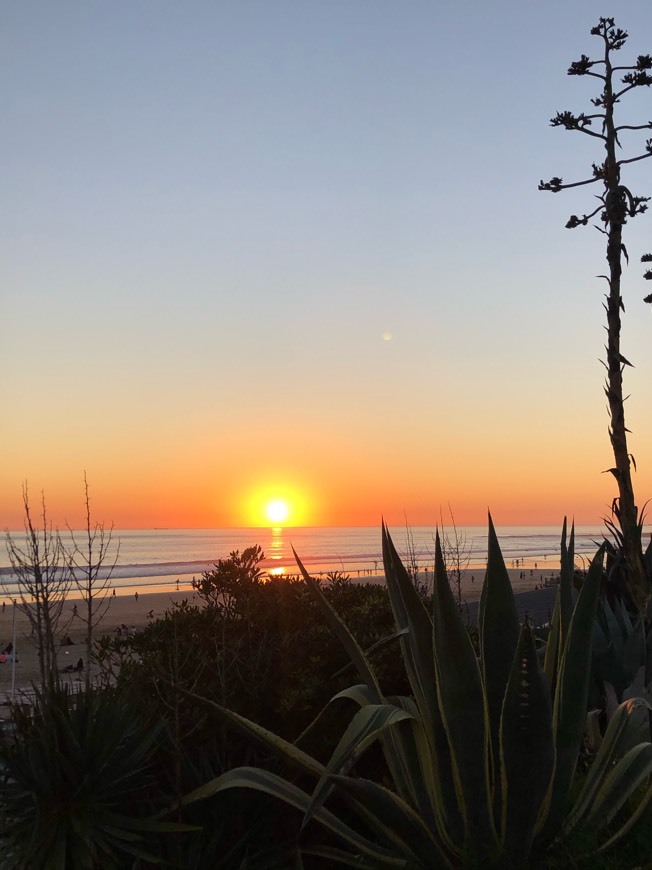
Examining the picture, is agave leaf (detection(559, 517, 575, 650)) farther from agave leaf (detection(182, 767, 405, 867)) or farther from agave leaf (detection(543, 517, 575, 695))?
agave leaf (detection(182, 767, 405, 867))

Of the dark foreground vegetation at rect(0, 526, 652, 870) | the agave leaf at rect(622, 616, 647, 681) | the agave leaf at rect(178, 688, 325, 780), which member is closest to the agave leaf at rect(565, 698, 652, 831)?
the dark foreground vegetation at rect(0, 526, 652, 870)

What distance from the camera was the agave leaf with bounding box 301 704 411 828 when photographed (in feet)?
9.10

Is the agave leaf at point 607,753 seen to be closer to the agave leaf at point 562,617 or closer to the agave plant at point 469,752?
the agave plant at point 469,752

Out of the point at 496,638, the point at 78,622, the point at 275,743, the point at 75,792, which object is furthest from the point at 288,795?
the point at 78,622

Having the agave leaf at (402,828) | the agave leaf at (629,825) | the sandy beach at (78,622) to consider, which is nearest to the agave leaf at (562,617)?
the agave leaf at (629,825)

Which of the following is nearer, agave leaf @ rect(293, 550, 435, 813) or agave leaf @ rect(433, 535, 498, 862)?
agave leaf @ rect(433, 535, 498, 862)

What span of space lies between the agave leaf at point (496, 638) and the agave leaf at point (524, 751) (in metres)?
0.21

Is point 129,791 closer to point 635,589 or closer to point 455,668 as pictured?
point 455,668

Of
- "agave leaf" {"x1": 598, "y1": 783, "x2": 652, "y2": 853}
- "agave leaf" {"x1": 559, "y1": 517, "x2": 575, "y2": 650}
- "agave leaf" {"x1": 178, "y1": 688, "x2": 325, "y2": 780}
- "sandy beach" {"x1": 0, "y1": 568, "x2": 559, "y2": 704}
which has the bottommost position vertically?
"sandy beach" {"x1": 0, "y1": 568, "x2": 559, "y2": 704}

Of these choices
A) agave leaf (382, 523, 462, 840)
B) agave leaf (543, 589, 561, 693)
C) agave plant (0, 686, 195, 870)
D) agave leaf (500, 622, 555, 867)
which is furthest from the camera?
agave leaf (543, 589, 561, 693)

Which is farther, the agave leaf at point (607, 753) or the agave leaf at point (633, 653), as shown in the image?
the agave leaf at point (633, 653)

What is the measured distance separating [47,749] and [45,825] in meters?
0.29

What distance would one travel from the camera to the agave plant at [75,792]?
10.3 ft

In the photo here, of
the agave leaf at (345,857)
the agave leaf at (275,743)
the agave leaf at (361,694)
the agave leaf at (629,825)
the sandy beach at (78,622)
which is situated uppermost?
the agave leaf at (361,694)
